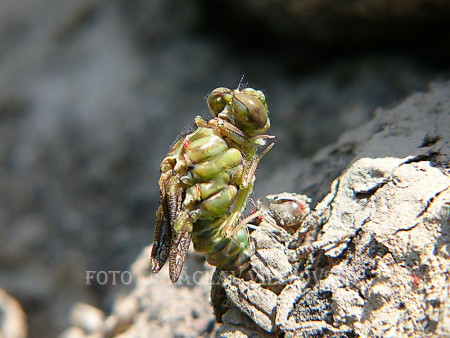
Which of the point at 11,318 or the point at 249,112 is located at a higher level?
the point at 249,112

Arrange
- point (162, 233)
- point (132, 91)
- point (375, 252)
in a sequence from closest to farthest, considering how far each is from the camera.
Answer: point (375, 252) < point (162, 233) < point (132, 91)

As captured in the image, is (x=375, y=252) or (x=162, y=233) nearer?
(x=375, y=252)

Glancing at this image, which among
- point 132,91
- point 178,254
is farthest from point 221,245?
point 132,91

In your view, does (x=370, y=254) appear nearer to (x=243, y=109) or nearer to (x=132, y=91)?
(x=243, y=109)

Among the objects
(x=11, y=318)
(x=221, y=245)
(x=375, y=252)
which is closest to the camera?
(x=375, y=252)

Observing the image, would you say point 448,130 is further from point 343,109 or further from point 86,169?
point 86,169

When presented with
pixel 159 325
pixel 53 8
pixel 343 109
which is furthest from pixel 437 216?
pixel 53 8
